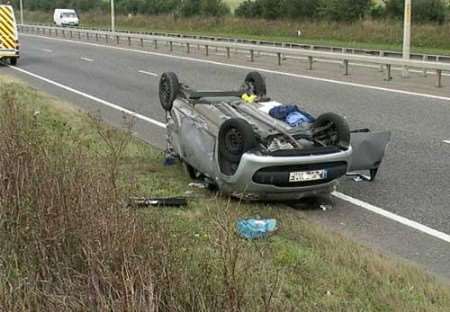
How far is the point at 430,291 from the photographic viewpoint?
4977 mm

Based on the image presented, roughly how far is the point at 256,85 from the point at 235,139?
244 cm

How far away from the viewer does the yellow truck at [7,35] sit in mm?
27781

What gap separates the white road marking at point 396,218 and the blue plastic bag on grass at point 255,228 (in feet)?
4.58

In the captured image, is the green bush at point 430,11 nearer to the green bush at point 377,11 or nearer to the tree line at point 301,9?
the tree line at point 301,9

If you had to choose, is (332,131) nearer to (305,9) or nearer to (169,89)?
(169,89)

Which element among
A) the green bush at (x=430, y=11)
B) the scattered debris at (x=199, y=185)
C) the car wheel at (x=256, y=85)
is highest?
the green bush at (x=430, y=11)

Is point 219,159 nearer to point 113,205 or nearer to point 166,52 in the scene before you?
point 113,205

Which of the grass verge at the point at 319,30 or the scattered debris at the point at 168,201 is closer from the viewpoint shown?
the scattered debris at the point at 168,201

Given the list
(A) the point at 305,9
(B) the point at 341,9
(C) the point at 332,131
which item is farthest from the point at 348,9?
(C) the point at 332,131

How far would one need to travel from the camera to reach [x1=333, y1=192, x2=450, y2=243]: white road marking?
657 centimetres

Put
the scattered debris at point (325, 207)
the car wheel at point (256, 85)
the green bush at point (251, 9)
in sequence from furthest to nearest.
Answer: the green bush at point (251, 9) → the car wheel at point (256, 85) → the scattered debris at point (325, 207)

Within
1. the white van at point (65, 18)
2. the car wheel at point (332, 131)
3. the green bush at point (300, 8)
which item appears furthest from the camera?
the white van at point (65, 18)

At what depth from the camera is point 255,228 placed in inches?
242

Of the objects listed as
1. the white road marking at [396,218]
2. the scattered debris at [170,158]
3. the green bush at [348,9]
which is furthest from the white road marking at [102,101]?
the green bush at [348,9]
